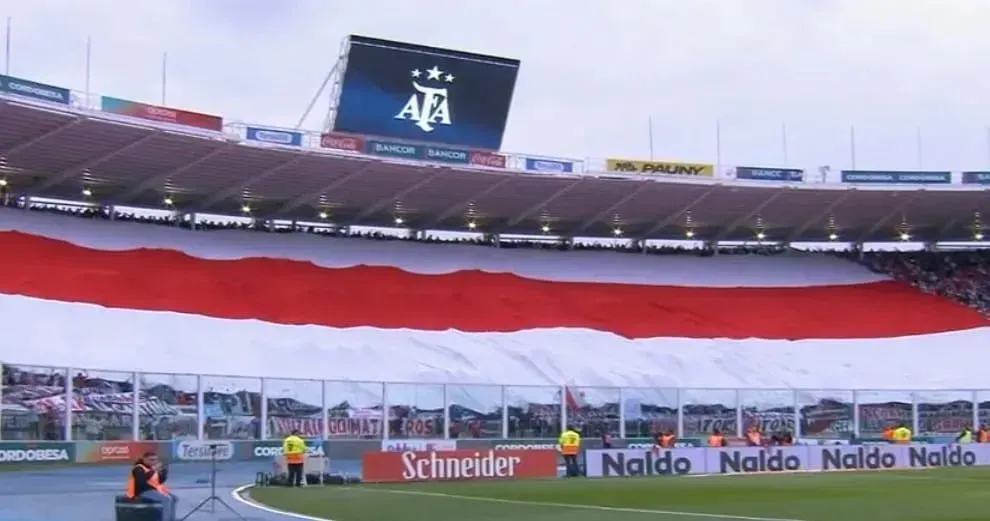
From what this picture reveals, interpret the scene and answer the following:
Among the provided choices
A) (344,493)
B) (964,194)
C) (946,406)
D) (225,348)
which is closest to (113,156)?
(225,348)

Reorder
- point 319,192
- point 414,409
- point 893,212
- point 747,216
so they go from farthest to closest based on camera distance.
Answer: point 893,212
point 747,216
point 319,192
point 414,409

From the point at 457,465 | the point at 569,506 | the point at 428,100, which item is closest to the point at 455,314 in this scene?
the point at 428,100

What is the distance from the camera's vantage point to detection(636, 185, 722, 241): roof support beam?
59.9 m

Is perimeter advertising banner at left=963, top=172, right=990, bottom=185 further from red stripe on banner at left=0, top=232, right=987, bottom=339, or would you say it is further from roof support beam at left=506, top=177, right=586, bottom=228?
roof support beam at left=506, top=177, right=586, bottom=228

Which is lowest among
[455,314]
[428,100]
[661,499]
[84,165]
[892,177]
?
[661,499]

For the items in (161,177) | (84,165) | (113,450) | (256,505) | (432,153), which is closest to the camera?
(256,505)

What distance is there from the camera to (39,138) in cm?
4738

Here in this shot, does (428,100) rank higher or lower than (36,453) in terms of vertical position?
higher

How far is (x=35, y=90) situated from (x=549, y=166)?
69.4 ft

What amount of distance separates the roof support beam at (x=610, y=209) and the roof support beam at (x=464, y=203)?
6.05 m

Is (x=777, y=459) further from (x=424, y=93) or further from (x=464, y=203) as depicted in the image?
(x=464, y=203)

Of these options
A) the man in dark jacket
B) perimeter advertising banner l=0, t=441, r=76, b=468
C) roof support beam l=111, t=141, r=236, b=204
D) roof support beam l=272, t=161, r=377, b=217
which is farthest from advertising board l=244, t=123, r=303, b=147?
the man in dark jacket

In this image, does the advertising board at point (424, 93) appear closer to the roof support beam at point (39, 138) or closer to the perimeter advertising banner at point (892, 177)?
the roof support beam at point (39, 138)

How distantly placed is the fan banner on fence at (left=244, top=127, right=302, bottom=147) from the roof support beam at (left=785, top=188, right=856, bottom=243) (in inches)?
994
